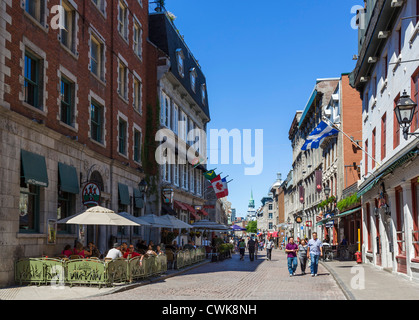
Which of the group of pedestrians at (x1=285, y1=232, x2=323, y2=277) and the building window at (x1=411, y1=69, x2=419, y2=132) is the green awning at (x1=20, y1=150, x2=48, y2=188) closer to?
the group of pedestrians at (x1=285, y1=232, x2=323, y2=277)

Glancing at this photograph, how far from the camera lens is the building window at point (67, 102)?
801 inches

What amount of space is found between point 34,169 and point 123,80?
1279cm

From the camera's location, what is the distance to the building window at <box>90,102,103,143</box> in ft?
78.3

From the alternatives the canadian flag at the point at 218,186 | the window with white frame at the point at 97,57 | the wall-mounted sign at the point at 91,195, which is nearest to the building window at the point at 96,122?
the window with white frame at the point at 97,57

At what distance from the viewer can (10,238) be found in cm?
1534

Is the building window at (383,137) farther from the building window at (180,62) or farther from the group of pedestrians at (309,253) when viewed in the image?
the building window at (180,62)

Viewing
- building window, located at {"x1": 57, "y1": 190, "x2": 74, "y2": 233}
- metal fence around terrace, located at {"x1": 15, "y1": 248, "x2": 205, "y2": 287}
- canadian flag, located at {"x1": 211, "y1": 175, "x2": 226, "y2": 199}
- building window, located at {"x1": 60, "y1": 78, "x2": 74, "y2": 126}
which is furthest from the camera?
canadian flag, located at {"x1": 211, "y1": 175, "x2": 226, "y2": 199}

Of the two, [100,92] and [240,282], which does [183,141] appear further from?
[240,282]

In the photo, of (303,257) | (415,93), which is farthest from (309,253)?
(415,93)

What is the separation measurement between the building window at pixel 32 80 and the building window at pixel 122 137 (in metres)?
9.98

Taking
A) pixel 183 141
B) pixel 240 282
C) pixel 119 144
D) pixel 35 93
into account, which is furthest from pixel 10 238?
pixel 183 141

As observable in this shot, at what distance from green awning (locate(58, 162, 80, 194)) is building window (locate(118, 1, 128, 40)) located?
10.5 m

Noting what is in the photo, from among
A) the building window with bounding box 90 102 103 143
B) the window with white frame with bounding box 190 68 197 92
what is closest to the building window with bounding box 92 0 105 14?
the building window with bounding box 90 102 103 143

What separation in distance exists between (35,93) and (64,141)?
7.96 ft
